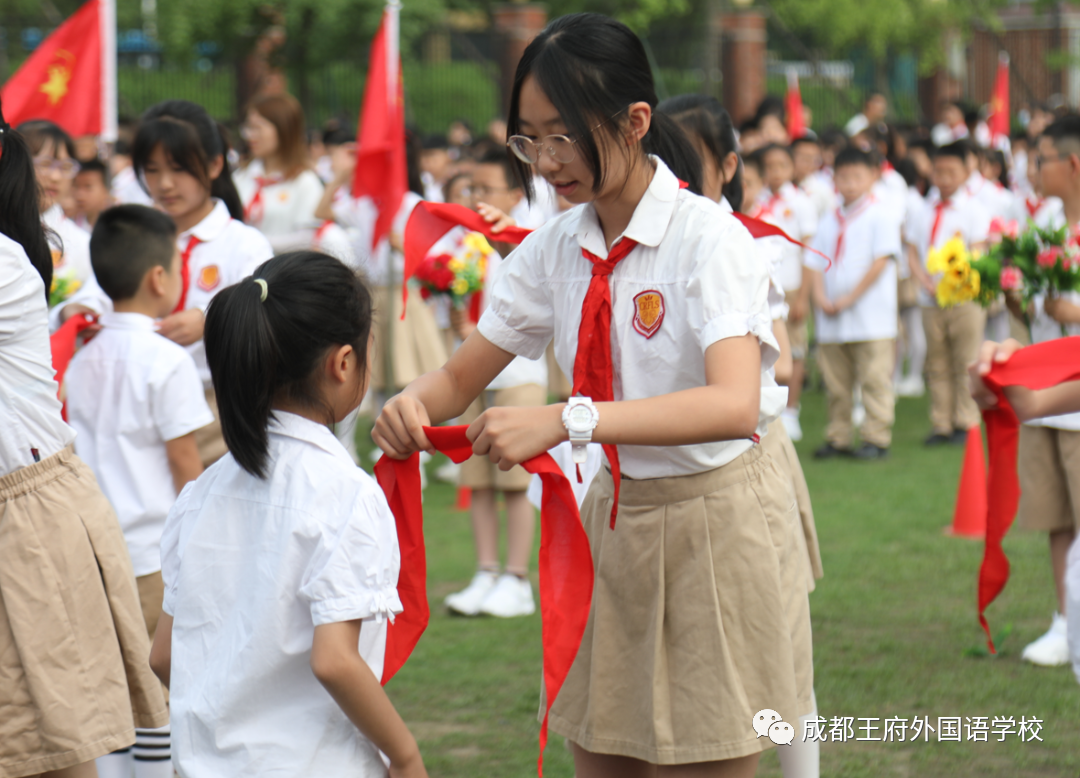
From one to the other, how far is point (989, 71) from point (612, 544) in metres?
31.4

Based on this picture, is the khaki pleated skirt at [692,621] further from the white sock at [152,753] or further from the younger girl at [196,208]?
the younger girl at [196,208]

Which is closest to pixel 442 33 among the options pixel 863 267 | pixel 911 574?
pixel 863 267

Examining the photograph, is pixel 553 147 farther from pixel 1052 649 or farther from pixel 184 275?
pixel 1052 649

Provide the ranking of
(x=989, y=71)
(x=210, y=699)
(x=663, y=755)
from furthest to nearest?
(x=989, y=71) < (x=663, y=755) < (x=210, y=699)

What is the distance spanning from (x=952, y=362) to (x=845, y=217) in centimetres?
136

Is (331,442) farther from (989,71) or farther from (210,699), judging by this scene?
(989,71)

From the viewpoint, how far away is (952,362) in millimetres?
9188

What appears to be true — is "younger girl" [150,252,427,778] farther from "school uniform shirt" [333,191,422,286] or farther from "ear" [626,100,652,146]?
"school uniform shirt" [333,191,422,286]

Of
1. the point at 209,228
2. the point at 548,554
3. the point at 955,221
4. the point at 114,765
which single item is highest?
the point at 209,228

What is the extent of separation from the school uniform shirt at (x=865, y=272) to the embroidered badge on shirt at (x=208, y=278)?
551cm

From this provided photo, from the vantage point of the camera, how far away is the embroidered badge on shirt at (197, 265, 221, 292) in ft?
14.1

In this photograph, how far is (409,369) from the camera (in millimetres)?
8359

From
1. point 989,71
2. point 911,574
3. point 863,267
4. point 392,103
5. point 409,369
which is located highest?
point 989,71

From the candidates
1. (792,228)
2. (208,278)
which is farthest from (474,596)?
(792,228)
